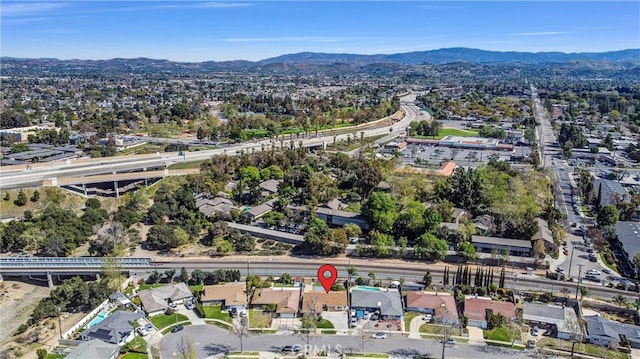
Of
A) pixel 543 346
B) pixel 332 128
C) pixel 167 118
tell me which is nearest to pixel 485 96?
pixel 332 128

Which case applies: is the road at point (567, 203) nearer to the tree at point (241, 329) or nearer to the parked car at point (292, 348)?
the parked car at point (292, 348)

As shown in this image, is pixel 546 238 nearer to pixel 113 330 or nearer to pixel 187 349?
pixel 187 349

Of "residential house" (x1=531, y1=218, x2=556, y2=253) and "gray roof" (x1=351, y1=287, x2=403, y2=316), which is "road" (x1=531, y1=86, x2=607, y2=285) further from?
"gray roof" (x1=351, y1=287, x2=403, y2=316)

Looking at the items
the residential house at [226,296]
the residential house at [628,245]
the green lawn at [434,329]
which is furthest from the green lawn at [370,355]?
the residential house at [628,245]

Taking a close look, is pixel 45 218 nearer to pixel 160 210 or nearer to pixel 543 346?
pixel 160 210

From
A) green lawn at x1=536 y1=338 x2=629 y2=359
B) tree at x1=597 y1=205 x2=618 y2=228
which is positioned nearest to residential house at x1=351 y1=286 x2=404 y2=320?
green lawn at x1=536 y1=338 x2=629 y2=359

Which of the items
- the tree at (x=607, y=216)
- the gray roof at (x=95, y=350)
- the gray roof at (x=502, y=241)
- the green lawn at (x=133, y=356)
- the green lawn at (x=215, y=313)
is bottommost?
the green lawn at (x=133, y=356)

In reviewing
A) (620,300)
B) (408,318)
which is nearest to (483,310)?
(408,318)
